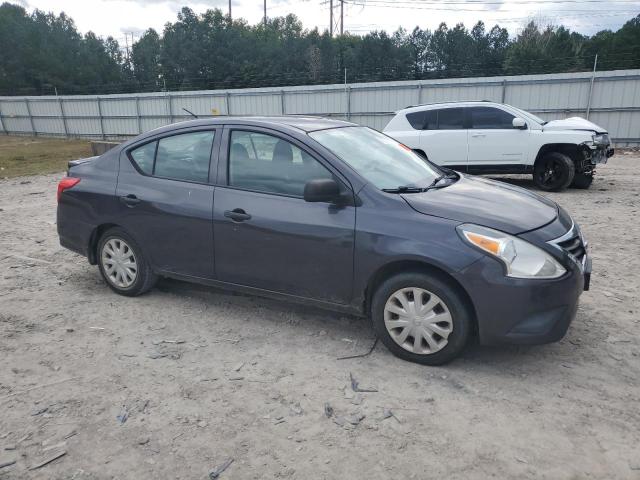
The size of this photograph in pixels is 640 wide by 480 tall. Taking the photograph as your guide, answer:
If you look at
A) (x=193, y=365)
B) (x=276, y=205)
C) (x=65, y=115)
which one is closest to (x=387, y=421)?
(x=193, y=365)

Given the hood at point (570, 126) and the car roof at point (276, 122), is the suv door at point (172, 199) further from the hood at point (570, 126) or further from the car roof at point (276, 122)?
the hood at point (570, 126)

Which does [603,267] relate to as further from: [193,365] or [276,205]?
[193,365]

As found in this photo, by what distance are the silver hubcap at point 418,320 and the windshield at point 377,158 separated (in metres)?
0.83

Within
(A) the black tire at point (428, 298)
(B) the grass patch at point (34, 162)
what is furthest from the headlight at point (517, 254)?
(B) the grass patch at point (34, 162)

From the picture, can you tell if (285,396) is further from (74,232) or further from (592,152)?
(592,152)

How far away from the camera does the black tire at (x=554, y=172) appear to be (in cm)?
979

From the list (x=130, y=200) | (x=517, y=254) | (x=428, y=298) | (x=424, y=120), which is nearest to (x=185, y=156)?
(x=130, y=200)

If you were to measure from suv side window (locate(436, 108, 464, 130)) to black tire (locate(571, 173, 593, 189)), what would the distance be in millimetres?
2441

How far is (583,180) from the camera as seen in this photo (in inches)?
402

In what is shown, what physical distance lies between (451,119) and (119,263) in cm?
790

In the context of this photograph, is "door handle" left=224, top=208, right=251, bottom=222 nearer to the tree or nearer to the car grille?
the car grille

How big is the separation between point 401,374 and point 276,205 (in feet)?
4.90

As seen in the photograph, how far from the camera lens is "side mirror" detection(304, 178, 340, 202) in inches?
139

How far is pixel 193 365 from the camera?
363cm
